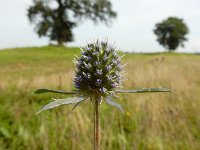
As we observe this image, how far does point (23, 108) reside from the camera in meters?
7.30

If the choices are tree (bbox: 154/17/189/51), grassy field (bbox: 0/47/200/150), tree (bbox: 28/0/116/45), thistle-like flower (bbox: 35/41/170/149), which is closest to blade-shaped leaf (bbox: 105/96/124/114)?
thistle-like flower (bbox: 35/41/170/149)

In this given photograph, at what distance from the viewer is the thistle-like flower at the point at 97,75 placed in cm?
99

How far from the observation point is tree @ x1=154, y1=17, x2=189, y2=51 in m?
83.2

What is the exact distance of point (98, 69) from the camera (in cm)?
103

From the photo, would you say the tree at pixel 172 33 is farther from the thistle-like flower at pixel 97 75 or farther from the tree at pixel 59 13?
the thistle-like flower at pixel 97 75

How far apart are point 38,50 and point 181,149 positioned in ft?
145

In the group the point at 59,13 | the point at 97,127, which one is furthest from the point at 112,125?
the point at 59,13

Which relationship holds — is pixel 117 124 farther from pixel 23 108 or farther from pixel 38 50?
pixel 38 50

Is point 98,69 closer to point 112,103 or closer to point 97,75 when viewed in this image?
point 97,75

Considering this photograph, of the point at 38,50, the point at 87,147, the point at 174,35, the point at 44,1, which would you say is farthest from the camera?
the point at 174,35

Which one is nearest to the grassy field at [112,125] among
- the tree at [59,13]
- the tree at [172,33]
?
Result: the tree at [59,13]

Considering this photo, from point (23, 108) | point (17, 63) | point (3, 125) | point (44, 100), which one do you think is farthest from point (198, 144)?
point (17, 63)

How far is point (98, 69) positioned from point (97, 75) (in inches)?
0.8

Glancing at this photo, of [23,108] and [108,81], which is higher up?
[108,81]
